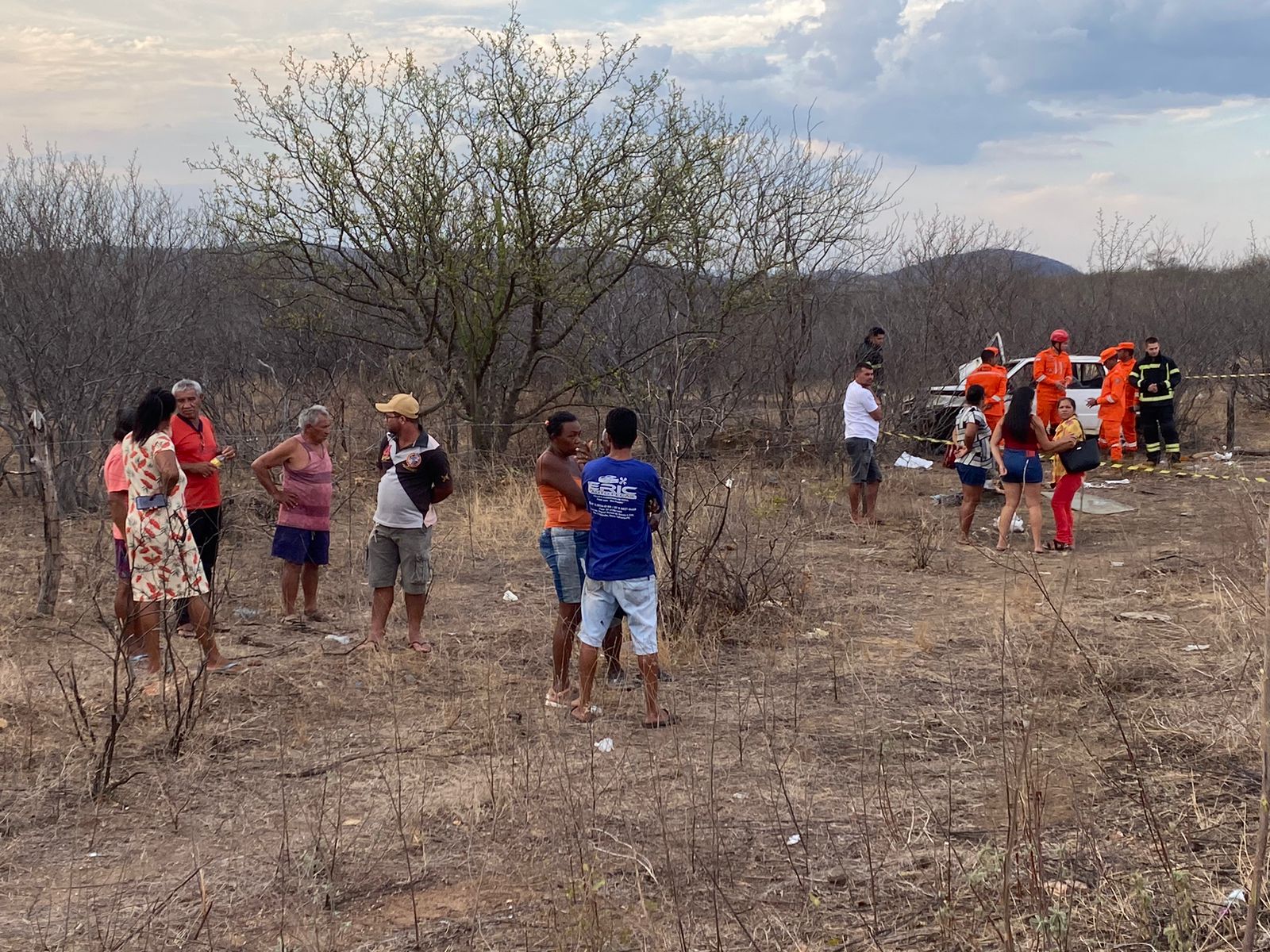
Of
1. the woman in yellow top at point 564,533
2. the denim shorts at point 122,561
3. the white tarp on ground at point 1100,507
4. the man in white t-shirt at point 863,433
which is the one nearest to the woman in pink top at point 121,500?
the denim shorts at point 122,561

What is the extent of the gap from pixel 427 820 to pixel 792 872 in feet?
4.55

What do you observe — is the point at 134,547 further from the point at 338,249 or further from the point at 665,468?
the point at 338,249

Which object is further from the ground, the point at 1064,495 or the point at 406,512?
the point at 406,512

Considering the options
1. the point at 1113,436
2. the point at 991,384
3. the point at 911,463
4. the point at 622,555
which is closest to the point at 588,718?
the point at 622,555

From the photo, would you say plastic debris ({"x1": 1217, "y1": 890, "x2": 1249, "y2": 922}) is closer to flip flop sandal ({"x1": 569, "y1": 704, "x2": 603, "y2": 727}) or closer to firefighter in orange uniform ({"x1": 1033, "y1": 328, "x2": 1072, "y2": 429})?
flip flop sandal ({"x1": 569, "y1": 704, "x2": 603, "y2": 727})

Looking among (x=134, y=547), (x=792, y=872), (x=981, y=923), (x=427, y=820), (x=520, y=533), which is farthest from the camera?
(x=520, y=533)

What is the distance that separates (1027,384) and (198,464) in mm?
11473

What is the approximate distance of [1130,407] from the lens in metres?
15.3

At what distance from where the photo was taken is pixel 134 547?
5.17 m

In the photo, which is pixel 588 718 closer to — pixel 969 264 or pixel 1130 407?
pixel 1130 407

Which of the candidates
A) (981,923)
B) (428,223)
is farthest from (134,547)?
(428,223)

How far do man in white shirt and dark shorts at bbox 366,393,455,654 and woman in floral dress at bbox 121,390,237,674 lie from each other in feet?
3.39

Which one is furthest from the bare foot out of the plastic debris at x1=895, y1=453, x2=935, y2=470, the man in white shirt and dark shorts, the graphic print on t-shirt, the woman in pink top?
the plastic debris at x1=895, y1=453, x2=935, y2=470

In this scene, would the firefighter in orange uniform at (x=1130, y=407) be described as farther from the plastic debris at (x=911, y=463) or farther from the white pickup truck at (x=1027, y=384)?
the plastic debris at (x=911, y=463)
